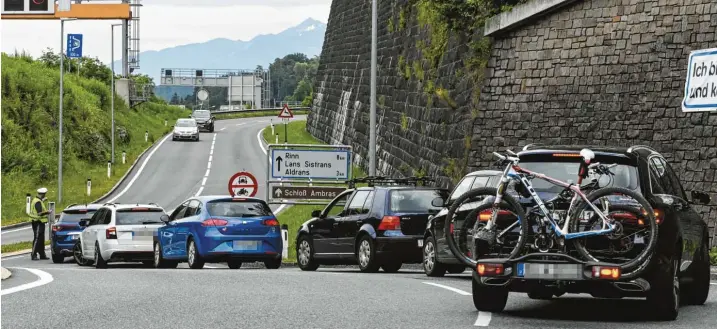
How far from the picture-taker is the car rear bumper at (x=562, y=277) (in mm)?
11320

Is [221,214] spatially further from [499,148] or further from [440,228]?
[499,148]

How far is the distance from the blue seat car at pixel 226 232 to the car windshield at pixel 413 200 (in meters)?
3.62

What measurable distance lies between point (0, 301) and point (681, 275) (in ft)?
22.6

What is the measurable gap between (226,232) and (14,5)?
6642 millimetres

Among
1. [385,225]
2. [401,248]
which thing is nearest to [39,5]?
[385,225]

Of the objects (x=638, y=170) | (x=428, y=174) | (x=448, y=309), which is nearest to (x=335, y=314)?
(x=448, y=309)

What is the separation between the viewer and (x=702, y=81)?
20.2m

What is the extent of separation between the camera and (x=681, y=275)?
1298 centimetres

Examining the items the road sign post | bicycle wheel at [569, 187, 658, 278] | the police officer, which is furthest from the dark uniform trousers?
bicycle wheel at [569, 187, 658, 278]

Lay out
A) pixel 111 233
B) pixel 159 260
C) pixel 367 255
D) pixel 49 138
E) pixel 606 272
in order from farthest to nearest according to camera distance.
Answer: pixel 49 138 < pixel 111 233 < pixel 159 260 < pixel 367 255 < pixel 606 272

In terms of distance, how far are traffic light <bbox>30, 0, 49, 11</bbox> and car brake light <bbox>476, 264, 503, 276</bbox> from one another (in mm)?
15995

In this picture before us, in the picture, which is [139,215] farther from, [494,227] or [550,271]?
[550,271]

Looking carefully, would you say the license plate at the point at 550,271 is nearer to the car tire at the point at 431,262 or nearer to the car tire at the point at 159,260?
the car tire at the point at 431,262

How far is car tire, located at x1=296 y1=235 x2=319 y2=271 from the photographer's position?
76.7 feet
